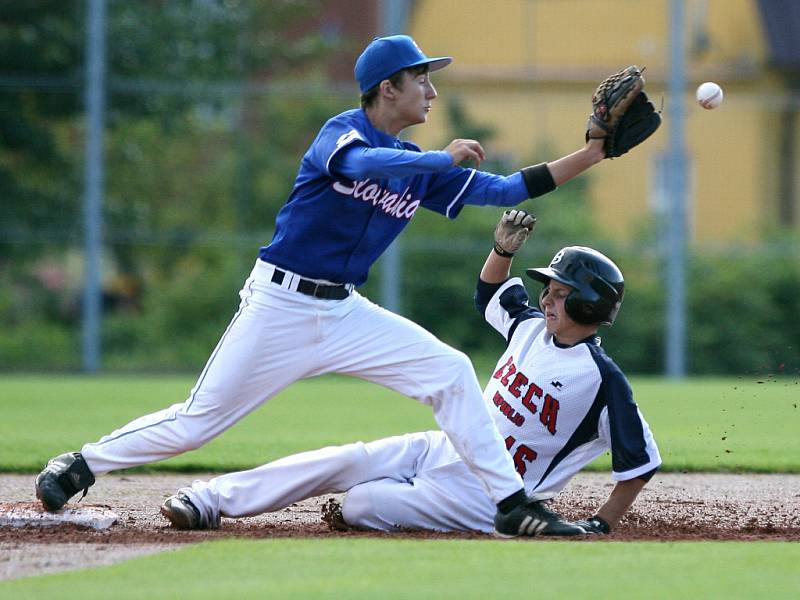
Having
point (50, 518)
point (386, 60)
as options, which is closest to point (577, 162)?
point (386, 60)

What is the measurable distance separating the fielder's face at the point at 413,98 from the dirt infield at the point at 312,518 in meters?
1.61

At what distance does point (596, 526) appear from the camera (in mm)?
4957

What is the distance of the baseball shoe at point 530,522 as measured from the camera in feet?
15.7

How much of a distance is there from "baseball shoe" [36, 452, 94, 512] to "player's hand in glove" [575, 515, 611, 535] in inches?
73.0

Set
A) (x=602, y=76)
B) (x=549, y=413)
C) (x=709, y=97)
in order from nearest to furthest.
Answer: (x=549, y=413)
(x=709, y=97)
(x=602, y=76)

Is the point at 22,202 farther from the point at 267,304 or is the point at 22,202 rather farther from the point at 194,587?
the point at 194,587

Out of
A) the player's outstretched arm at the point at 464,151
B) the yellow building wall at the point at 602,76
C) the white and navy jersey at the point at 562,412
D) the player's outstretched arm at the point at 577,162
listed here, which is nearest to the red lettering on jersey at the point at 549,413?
the white and navy jersey at the point at 562,412

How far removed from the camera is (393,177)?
4.71 metres

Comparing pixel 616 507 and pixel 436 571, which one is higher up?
pixel 436 571

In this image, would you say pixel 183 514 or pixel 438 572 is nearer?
pixel 438 572

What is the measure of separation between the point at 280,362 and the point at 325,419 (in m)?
5.42

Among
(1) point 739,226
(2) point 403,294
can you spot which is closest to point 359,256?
(2) point 403,294

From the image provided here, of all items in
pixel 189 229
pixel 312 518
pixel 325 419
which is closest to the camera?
pixel 312 518

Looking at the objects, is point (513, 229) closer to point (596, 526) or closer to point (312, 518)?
point (596, 526)
